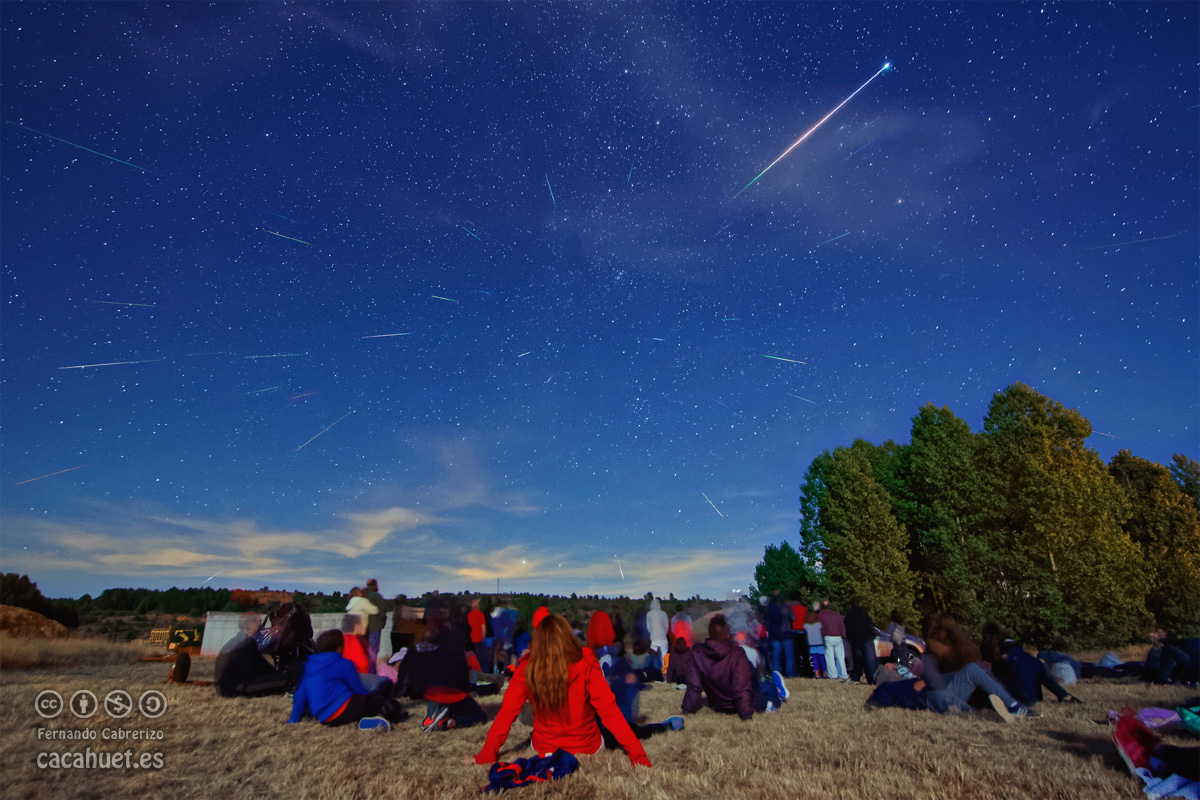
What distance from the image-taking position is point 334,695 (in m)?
8.82

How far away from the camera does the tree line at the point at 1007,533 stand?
28094mm

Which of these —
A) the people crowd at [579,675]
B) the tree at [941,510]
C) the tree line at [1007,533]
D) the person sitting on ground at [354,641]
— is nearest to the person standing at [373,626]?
the people crowd at [579,675]

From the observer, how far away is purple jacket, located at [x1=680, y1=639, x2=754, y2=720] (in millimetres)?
9305

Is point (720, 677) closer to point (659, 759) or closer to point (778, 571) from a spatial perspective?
point (659, 759)

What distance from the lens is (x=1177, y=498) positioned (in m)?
41.1

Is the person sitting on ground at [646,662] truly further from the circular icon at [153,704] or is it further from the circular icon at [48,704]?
the circular icon at [48,704]

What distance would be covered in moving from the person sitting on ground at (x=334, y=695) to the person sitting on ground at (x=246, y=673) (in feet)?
9.95

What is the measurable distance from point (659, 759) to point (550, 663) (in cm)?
184

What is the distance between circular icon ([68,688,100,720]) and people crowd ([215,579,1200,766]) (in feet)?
6.37

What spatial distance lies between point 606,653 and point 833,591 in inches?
989

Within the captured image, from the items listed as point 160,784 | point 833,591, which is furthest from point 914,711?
point 833,591

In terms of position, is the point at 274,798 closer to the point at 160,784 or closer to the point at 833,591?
the point at 160,784

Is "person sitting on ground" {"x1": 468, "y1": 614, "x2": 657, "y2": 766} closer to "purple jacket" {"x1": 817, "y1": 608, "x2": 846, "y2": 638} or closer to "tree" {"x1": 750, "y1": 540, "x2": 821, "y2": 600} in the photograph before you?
"purple jacket" {"x1": 817, "y1": 608, "x2": 846, "y2": 638}

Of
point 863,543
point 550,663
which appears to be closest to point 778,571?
point 863,543
